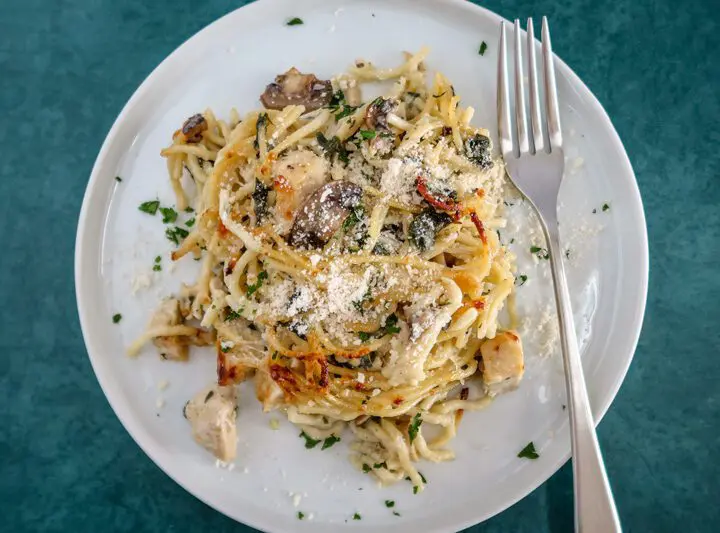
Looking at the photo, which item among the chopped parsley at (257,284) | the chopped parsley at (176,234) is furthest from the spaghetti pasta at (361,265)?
the chopped parsley at (176,234)

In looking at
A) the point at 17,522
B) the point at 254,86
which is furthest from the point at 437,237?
the point at 17,522

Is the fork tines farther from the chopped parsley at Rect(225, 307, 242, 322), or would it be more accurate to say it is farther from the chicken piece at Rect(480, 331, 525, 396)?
the chopped parsley at Rect(225, 307, 242, 322)

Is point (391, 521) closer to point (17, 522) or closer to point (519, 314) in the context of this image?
point (519, 314)

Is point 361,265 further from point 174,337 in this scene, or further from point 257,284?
point 174,337

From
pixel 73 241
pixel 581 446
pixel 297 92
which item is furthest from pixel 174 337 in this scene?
pixel 581 446

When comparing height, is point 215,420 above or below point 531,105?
below
